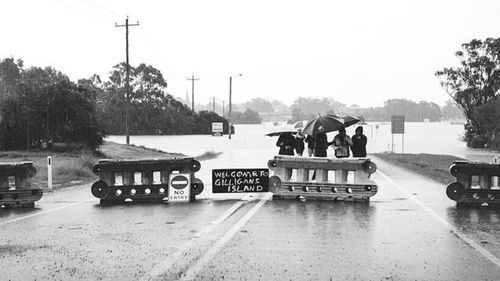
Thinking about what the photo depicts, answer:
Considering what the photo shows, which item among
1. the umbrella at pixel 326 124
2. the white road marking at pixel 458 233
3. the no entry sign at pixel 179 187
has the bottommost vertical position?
the white road marking at pixel 458 233

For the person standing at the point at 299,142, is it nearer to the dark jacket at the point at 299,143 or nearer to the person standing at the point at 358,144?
the dark jacket at the point at 299,143

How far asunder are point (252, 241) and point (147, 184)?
5.38 meters

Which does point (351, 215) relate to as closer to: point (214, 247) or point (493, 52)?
point (214, 247)

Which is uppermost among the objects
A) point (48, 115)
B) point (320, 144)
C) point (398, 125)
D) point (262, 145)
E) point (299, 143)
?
point (48, 115)

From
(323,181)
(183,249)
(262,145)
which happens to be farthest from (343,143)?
(262,145)

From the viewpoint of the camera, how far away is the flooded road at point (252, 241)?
6.54 m

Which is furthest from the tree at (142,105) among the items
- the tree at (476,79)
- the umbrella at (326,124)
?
the umbrella at (326,124)

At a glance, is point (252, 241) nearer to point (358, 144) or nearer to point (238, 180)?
point (238, 180)

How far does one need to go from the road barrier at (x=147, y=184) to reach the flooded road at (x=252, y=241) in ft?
1.54

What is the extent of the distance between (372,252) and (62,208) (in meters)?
→ 7.28

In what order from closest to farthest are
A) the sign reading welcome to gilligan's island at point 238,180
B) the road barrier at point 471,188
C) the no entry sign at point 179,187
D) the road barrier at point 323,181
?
1. the road barrier at point 471,188
2. the no entry sign at point 179,187
3. the road barrier at point 323,181
4. the sign reading welcome to gilligan's island at point 238,180

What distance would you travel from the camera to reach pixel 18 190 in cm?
→ 1248

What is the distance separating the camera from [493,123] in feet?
227

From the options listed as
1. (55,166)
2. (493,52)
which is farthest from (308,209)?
(493,52)
